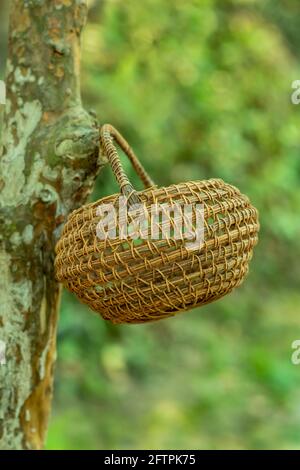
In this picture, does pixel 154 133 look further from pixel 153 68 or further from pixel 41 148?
pixel 41 148

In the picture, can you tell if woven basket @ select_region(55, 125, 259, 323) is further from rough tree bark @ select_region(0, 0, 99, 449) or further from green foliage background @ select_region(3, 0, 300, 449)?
green foliage background @ select_region(3, 0, 300, 449)

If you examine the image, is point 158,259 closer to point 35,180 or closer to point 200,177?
point 35,180

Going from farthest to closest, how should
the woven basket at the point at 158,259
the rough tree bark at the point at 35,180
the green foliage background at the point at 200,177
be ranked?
the green foliage background at the point at 200,177 → the rough tree bark at the point at 35,180 → the woven basket at the point at 158,259

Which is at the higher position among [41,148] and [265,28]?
[265,28]

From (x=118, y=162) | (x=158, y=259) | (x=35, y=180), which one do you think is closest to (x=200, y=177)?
(x=35, y=180)

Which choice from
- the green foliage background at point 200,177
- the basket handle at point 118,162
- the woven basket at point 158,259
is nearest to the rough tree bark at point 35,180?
the basket handle at point 118,162

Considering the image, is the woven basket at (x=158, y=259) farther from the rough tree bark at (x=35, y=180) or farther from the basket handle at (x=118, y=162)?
the rough tree bark at (x=35, y=180)

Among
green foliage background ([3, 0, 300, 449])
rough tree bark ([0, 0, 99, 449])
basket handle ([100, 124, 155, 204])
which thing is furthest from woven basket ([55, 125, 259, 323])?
green foliage background ([3, 0, 300, 449])
